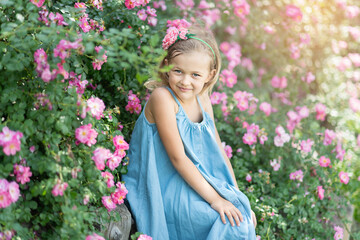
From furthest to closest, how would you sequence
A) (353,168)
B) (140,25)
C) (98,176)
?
(353,168)
(140,25)
(98,176)

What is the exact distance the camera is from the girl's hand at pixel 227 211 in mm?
2012

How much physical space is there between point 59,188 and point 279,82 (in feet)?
10.8

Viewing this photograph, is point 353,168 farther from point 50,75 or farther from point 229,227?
point 50,75

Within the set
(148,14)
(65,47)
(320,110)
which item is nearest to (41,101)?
(65,47)

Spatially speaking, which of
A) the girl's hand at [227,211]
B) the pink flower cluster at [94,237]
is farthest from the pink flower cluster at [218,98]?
the pink flower cluster at [94,237]

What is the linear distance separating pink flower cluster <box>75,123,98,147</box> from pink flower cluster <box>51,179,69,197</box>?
22cm

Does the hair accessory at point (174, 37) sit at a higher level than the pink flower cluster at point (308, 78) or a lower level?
higher

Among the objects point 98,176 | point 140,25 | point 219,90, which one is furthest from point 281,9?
point 98,176

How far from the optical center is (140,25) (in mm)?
2586

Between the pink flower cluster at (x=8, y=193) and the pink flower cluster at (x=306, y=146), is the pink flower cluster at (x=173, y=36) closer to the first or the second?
the pink flower cluster at (x=8, y=193)

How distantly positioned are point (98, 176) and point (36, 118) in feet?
1.15

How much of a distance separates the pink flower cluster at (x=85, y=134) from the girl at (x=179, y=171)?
475 mm

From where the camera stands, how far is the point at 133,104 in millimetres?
2547

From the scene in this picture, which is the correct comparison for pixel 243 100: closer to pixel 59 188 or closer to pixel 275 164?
pixel 275 164
